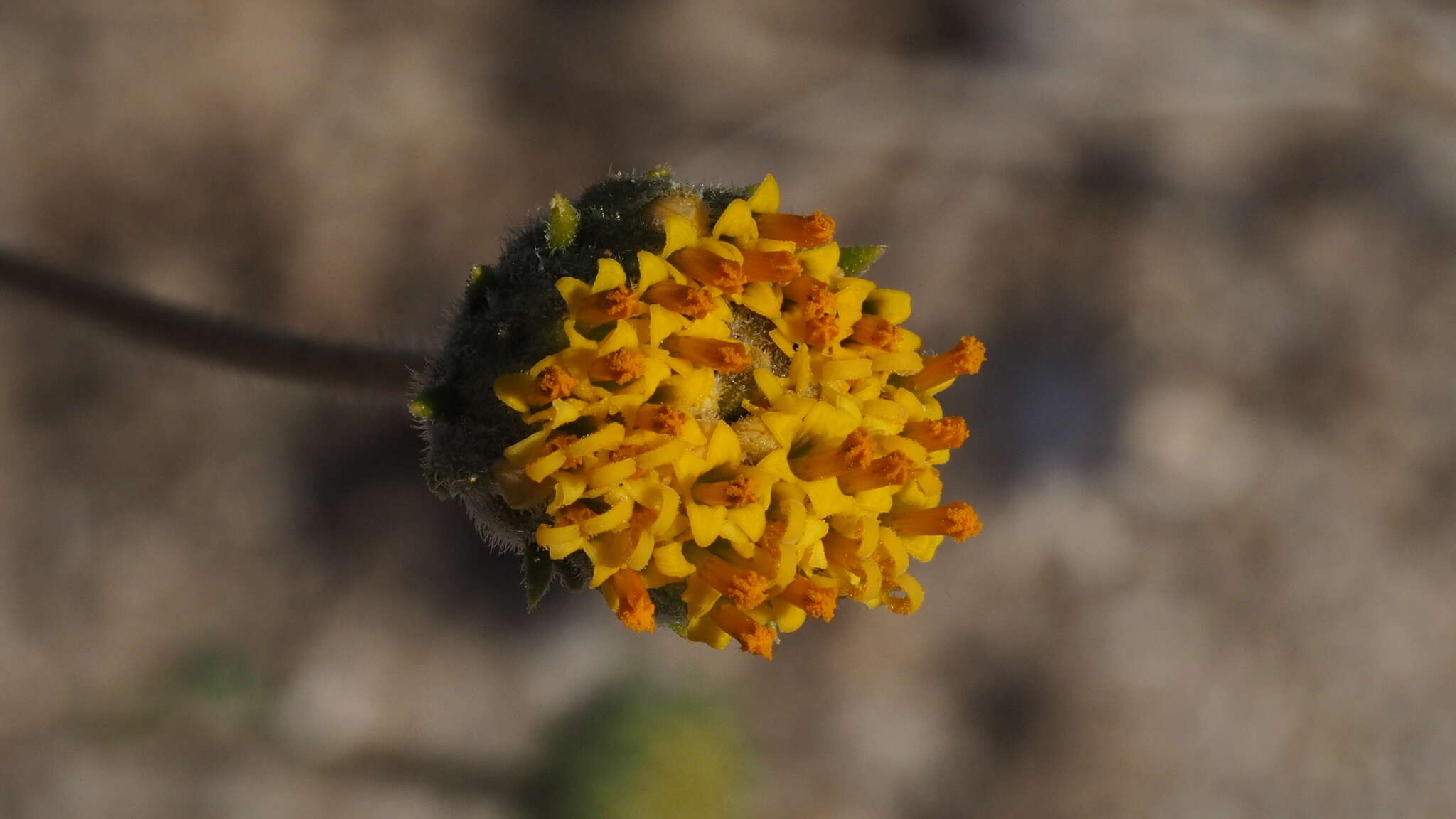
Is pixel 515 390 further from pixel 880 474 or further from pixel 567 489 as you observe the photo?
pixel 880 474

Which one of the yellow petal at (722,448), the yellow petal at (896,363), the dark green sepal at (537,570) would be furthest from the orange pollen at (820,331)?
the dark green sepal at (537,570)

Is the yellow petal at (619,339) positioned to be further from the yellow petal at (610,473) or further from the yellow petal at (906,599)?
the yellow petal at (906,599)

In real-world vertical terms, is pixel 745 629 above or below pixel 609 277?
below

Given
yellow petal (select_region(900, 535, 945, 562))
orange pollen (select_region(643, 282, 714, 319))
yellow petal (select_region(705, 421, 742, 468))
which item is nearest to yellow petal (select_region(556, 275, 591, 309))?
orange pollen (select_region(643, 282, 714, 319))

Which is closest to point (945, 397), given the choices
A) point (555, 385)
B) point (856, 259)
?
point (856, 259)

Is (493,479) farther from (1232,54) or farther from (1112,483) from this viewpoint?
(1232,54)

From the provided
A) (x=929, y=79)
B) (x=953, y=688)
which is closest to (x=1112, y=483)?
(x=953, y=688)
